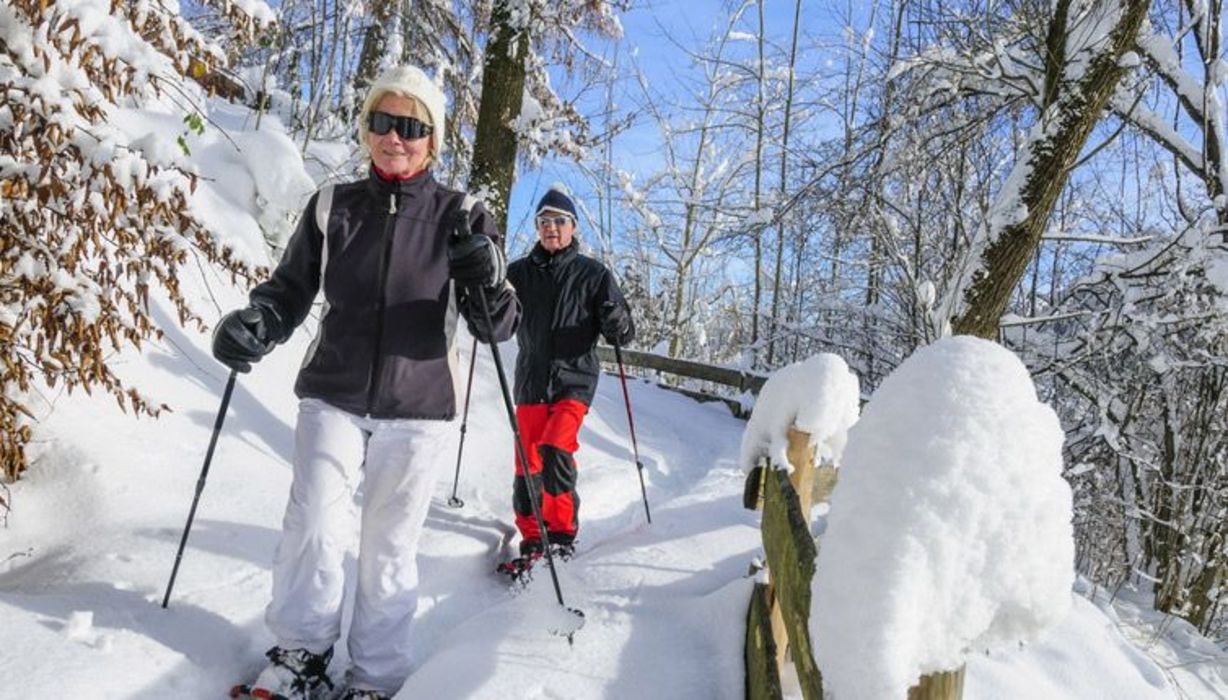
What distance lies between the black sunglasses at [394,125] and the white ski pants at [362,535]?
0.95 metres

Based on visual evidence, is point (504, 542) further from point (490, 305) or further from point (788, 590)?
point (788, 590)

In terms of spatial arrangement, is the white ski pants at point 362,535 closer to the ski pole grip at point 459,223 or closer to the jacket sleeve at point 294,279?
the jacket sleeve at point 294,279

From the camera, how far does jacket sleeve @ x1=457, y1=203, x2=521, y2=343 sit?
2.66 m

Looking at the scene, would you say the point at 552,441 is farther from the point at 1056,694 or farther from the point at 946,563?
the point at 946,563

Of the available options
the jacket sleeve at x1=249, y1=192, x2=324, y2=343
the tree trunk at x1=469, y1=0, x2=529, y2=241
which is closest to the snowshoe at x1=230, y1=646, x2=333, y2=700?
the jacket sleeve at x1=249, y1=192, x2=324, y2=343

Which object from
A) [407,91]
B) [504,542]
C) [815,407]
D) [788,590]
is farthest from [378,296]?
[504,542]

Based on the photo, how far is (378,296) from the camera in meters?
2.50

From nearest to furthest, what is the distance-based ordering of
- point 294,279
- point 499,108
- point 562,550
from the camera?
1. point 294,279
2. point 562,550
3. point 499,108

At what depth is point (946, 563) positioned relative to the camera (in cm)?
122

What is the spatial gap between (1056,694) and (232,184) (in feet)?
17.6

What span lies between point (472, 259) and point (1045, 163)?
14.0 ft

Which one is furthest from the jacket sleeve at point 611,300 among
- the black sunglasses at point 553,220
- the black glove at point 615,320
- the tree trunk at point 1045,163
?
the tree trunk at point 1045,163

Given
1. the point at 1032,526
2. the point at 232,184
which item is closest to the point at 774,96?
the point at 232,184

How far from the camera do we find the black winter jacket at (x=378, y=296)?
248cm
